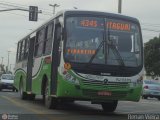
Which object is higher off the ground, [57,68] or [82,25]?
[82,25]

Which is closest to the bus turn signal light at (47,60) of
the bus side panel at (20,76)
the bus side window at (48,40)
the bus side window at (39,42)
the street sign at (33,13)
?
the bus side window at (48,40)

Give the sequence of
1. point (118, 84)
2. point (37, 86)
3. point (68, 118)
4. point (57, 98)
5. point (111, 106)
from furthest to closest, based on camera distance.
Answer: point (37, 86), point (111, 106), point (57, 98), point (118, 84), point (68, 118)

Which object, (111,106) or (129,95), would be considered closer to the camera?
(129,95)

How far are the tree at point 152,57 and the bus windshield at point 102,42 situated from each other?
6033 cm

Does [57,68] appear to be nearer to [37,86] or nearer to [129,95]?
[129,95]

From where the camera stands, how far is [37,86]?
20281 mm

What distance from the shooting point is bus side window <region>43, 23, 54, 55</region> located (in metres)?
18.3

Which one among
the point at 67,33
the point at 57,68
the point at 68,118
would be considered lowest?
the point at 68,118

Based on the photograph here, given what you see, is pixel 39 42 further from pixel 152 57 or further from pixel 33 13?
pixel 152 57

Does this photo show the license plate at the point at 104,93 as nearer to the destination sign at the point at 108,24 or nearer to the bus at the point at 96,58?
the bus at the point at 96,58

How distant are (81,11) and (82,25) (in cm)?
48

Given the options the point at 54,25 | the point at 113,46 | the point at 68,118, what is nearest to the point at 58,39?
the point at 54,25

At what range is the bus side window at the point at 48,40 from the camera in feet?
59.9

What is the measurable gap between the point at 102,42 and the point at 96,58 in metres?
0.57
